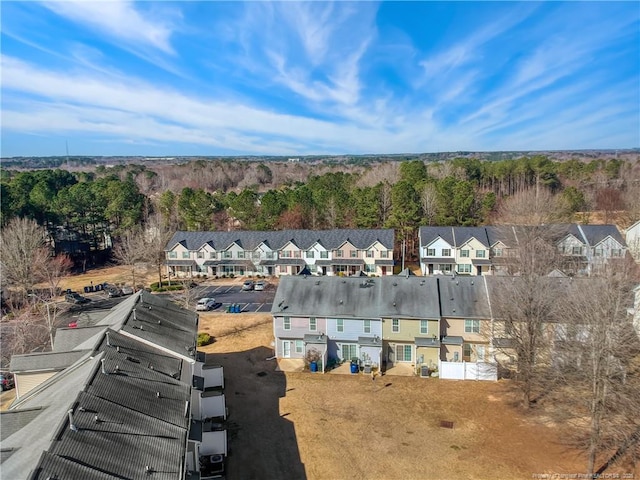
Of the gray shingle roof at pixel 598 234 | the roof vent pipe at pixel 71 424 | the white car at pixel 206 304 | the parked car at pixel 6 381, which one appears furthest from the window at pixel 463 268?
the roof vent pipe at pixel 71 424

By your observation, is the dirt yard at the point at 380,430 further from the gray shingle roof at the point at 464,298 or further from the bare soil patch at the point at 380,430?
the gray shingle roof at the point at 464,298

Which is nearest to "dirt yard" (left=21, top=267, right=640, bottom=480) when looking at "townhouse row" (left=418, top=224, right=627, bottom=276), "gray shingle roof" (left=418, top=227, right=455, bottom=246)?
"townhouse row" (left=418, top=224, right=627, bottom=276)

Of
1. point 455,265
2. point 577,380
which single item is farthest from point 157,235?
point 577,380

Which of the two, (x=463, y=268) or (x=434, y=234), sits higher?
(x=434, y=234)

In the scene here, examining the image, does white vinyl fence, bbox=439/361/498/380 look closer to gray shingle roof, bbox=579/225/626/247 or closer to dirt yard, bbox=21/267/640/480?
dirt yard, bbox=21/267/640/480

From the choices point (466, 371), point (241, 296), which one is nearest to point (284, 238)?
point (241, 296)

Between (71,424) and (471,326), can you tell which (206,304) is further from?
(71,424)
